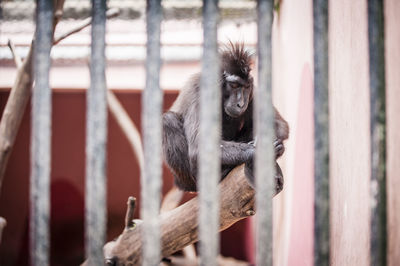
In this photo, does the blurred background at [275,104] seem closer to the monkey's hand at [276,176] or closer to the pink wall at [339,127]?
the pink wall at [339,127]

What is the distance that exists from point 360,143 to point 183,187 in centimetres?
142

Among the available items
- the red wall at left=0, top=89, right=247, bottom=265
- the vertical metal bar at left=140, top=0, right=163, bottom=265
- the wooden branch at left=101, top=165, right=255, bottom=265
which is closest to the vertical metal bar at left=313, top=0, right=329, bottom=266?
the vertical metal bar at left=140, top=0, right=163, bottom=265

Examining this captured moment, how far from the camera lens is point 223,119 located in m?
3.07

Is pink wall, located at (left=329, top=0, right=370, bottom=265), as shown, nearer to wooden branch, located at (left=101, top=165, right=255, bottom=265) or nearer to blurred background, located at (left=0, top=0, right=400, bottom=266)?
blurred background, located at (left=0, top=0, right=400, bottom=266)

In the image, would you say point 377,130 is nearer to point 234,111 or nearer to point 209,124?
point 209,124

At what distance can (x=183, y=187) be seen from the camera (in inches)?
122

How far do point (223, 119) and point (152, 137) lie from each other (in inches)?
69.2

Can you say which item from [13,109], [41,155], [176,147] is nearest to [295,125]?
[176,147]

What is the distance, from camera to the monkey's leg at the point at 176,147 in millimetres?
2881

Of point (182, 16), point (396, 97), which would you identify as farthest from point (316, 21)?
point (182, 16)

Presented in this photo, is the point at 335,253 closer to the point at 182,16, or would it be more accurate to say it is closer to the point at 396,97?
the point at 396,97

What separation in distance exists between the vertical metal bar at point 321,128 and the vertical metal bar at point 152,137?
0.51 m

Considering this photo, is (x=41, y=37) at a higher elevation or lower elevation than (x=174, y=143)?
higher

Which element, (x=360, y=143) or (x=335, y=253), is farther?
(x=335, y=253)
